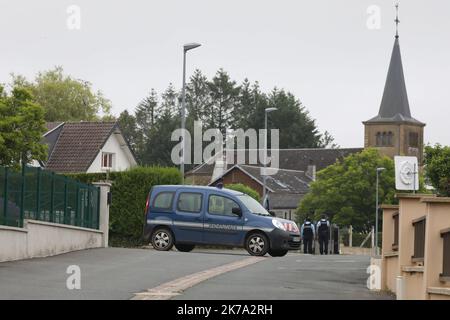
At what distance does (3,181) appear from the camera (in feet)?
75.3

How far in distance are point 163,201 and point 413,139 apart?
11735 centimetres

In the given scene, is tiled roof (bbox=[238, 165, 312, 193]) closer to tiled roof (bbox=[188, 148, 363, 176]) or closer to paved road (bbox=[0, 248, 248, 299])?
tiled roof (bbox=[188, 148, 363, 176])

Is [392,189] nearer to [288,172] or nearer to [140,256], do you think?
[288,172]

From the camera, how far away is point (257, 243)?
28.5m

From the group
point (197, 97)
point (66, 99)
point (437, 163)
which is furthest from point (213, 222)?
point (197, 97)

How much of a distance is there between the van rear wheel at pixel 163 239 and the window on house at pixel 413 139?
116 metres

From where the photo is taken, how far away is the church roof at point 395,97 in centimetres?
12962

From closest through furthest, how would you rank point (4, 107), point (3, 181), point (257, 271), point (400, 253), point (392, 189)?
point (400, 253) < point (257, 271) < point (3, 181) < point (4, 107) < point (392, 189)

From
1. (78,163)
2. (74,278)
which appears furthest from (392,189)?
(74,278)

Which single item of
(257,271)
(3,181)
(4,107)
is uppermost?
(4,107)

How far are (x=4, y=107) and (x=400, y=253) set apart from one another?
44545 millimetres

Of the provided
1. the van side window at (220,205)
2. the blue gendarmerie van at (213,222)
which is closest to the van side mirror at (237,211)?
the blue gendarmerie van at (213,222)

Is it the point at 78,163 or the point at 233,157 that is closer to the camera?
the point at 78,163

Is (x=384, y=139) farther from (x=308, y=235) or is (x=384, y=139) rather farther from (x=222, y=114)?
(x=308, y=235)
